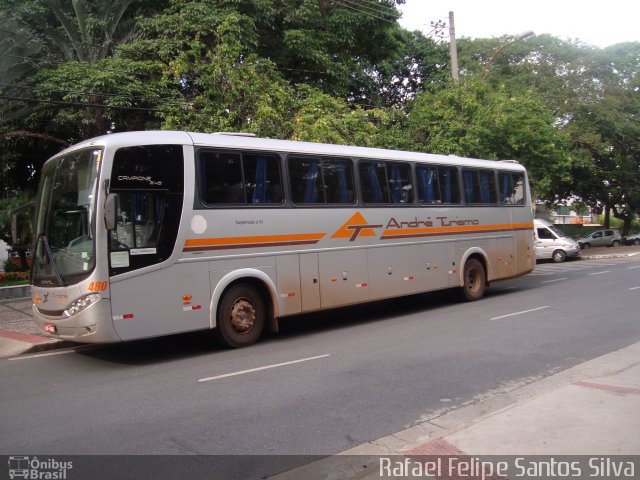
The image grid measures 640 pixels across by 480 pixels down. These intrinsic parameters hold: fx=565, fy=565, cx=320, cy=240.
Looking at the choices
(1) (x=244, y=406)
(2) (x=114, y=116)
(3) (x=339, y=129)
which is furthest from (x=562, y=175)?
(1) (x=244, y=406)

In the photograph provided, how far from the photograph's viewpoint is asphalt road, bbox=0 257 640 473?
5.29 metres

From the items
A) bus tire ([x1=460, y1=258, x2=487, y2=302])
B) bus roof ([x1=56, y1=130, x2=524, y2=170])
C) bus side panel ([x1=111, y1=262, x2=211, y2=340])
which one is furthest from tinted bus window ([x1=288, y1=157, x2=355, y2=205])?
bus tire ([x1=460, y1=258, x2=487, y2=302])

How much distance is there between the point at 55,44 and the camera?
17828mm

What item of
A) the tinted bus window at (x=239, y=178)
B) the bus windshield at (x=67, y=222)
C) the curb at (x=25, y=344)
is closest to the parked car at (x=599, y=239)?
the tinted bus window at (x=239, y=178)

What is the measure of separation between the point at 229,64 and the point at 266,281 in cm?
829

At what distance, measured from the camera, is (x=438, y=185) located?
1348 centimetres

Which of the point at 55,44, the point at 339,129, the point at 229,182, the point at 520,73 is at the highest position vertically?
the point at 520,73

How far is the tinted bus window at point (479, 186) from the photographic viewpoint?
47.1ft

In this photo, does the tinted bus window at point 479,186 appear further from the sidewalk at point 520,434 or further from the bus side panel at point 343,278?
the sidewalk at point 520,434

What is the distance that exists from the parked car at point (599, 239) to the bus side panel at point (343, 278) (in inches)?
1429

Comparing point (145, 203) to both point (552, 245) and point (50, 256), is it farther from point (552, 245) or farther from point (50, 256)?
point (552, 245)

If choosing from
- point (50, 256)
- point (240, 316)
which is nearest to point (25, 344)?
point (50, 256)

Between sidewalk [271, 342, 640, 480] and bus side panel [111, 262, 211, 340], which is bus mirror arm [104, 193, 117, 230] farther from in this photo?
sidewalk [271, 342, 640, 480]

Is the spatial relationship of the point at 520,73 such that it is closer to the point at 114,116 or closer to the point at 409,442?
the point at 114,116
